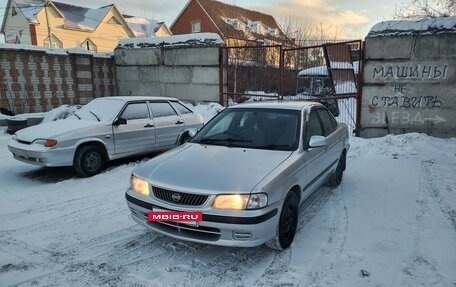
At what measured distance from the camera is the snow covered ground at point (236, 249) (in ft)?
10.9

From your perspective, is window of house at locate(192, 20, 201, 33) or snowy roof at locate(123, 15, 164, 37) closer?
window of house at locate(192, 20, 201, 33)

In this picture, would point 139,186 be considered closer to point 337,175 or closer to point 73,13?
point 337,175

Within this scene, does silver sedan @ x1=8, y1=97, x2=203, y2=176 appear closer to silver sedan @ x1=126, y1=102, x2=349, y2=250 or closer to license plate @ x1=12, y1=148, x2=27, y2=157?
license plate @ x1=12, y1=148, x2=27, y2=157

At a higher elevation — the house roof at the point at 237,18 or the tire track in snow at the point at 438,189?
the house roof at the point at 237,18

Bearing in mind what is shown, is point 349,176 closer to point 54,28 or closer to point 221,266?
point 221,266

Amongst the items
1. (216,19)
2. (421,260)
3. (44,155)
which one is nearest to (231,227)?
(421,260)

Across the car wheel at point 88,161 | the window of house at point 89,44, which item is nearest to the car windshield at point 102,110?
the car wheel at point 88,161

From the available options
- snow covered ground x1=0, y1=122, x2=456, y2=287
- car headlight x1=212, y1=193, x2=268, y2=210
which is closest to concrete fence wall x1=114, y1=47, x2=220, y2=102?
snow covered ground x1=0, y1=122, x2=456, y2=287

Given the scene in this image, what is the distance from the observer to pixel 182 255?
12.2ft

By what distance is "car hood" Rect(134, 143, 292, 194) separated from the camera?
11.0ft

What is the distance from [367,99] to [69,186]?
7336 millimetres

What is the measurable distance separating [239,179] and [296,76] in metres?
10.3

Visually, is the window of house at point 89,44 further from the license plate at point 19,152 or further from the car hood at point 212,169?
the car hood at point 212,169

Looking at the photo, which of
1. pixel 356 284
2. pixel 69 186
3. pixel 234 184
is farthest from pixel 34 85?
pixel 356 284
